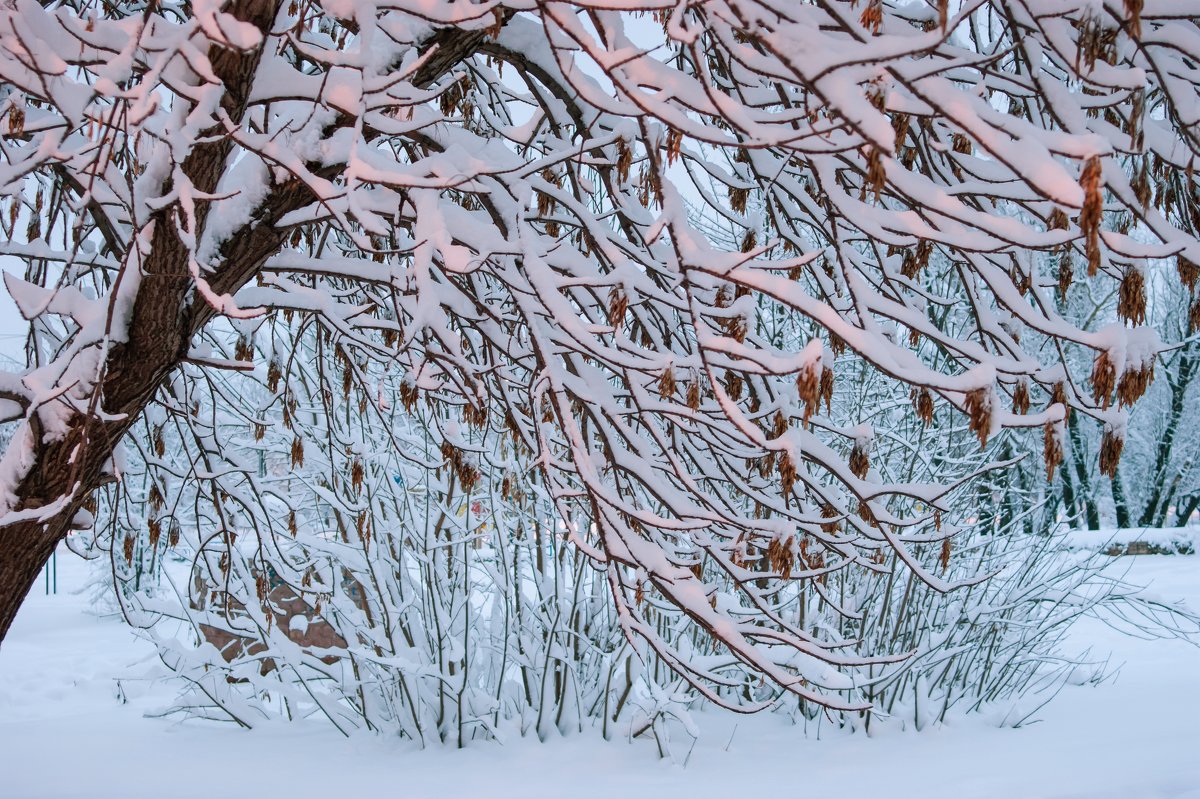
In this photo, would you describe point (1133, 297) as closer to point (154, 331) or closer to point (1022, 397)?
point (1022, 397)

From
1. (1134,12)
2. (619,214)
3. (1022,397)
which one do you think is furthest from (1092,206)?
(619,214)

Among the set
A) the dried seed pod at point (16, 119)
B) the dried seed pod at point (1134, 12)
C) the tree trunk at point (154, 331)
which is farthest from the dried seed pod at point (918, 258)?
the dried seed pod at point (16, 119)

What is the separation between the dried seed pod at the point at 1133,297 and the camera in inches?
71.9

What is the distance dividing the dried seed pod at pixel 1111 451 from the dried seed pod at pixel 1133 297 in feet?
0.76

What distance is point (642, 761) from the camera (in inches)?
186

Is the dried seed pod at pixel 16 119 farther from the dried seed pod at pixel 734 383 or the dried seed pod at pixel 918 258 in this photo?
the dried seed pod at pixel 918 258

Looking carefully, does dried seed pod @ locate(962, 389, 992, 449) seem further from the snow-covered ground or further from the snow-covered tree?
the snow-covered ground

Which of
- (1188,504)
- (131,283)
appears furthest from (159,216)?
(1188,504)

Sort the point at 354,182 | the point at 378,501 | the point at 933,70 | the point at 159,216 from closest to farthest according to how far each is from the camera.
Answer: the point at 933,70 → the point at 354,182 → the point at 159,216 → the point at 378,501

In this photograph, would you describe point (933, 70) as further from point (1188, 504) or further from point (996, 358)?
point (1188, 504)

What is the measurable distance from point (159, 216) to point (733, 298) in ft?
4.58

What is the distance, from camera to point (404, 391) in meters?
2.78

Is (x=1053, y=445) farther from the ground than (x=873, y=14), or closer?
closer

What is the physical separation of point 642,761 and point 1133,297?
11.7ft
